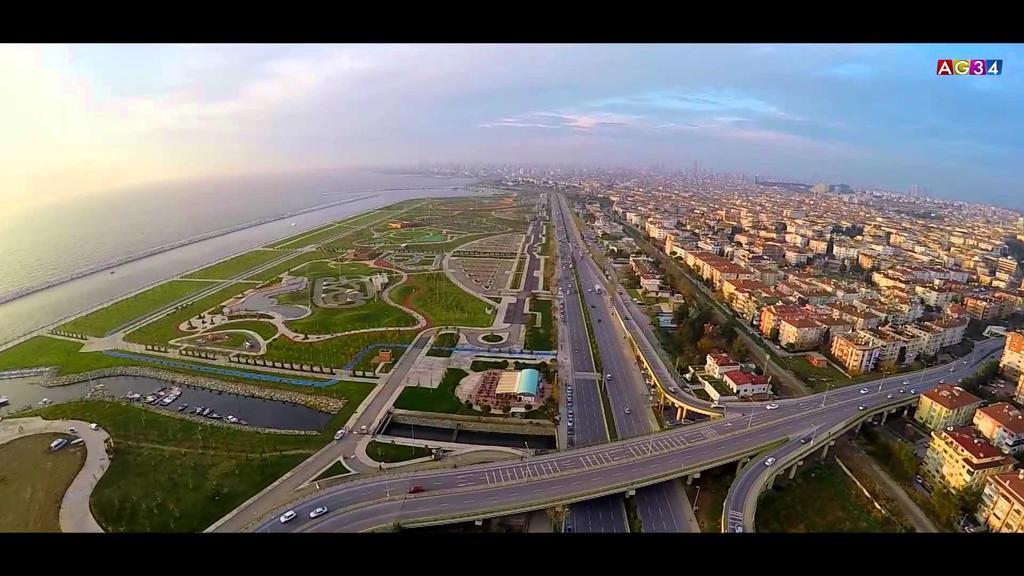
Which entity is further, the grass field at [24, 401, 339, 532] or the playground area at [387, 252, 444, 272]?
the playground area at [387, 252, 444, 272]

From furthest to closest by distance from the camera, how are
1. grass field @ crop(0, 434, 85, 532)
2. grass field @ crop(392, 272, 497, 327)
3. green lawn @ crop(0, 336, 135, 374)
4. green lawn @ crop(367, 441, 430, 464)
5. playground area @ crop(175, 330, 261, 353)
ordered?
1. grass field @ crop(392, 272, 497, 327)
2. playground area @ crop(175, 330, 261, 353)
3. green lawn @ crop(0, 336, 135, 374)
4. green lawn @ crop(367, 441, 430, 464)
5. grass field @ crop(0, 434, 85, 532)

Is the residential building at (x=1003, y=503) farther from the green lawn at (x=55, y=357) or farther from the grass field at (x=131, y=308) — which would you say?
the grass field at (x=131, y=308)

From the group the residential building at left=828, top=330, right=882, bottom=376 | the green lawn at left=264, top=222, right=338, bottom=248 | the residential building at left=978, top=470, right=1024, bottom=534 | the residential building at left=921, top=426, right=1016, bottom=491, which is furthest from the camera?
the green lawn at left=264, top=222, right=338, bottom=248

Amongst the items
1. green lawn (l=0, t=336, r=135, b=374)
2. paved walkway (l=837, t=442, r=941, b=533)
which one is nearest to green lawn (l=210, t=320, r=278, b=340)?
green lawn (l=0, t=336, r=135, b=374)

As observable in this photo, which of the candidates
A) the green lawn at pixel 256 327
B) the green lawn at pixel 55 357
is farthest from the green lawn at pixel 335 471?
the green lawn at pixel 55 357

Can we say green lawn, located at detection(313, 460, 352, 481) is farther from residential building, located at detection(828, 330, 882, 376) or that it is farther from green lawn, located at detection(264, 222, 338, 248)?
green lawn, located at detection(264, 222, 338, 248)

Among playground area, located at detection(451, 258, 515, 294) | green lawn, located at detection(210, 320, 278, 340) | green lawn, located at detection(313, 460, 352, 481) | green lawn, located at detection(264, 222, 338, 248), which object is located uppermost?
green lawn, located at detection(264, 222, 338, 248)
